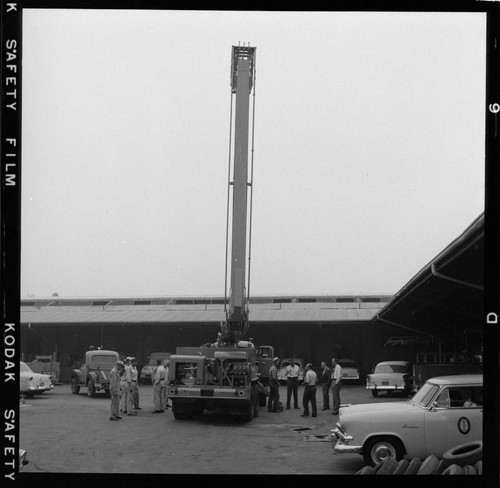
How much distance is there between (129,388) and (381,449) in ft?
21.9

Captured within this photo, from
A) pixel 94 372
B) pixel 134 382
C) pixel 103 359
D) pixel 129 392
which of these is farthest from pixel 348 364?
pixel 129 392

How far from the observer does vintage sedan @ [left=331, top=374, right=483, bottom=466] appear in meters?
8.32

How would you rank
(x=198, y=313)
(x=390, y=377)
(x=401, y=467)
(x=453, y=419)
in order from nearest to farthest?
(x=401, y=467)
(x=453, y=419)
(x=198, y=313)
(x=390, y=377)

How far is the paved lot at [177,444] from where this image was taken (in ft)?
29.9

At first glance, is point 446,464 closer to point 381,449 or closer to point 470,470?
point 470,470

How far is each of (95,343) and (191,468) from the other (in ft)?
28.6

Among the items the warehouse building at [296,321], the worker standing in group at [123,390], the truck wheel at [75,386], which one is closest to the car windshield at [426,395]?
the warehouse building at [296,321]

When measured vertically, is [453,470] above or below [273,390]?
above

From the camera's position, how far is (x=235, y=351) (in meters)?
13.7

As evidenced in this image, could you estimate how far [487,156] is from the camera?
22.4 ft

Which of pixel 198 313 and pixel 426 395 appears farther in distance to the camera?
pixel 198 313

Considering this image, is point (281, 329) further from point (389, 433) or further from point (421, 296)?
point (389, 433)

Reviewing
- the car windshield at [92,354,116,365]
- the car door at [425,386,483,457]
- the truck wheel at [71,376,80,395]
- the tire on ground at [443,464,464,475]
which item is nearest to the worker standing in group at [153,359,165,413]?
the car windshield at [92,354,116,365]
